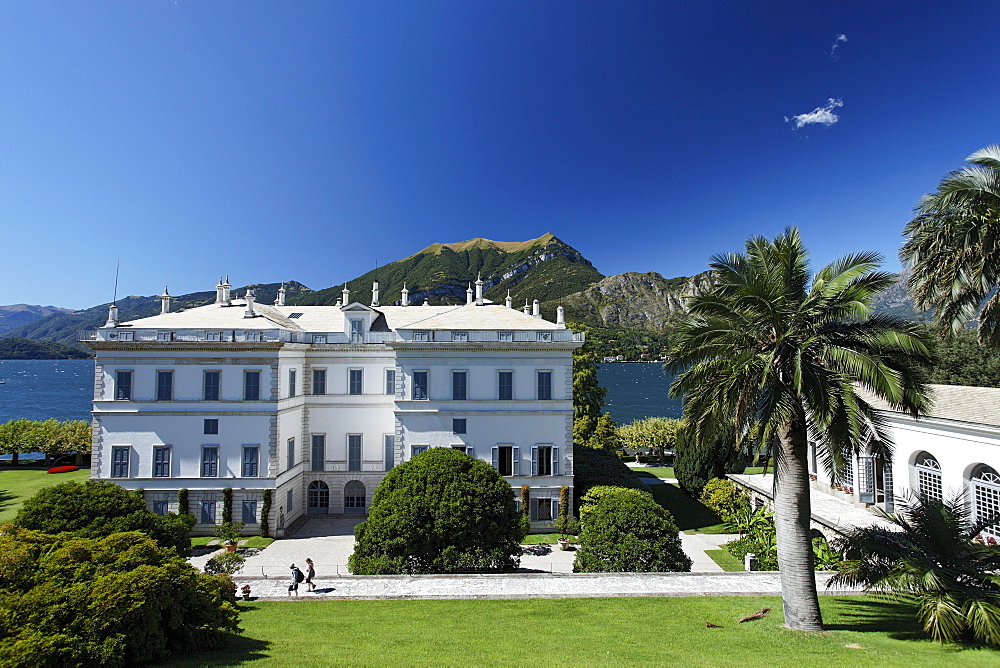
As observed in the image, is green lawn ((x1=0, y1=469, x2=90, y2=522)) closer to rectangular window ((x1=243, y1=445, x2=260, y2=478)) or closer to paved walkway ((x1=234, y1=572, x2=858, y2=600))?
rectangular window ((x1=243, y1=445, x2=260, y2=478))

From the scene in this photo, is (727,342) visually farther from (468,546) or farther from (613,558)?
(468,546)

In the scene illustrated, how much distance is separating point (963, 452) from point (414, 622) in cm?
2003

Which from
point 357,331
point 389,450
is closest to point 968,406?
point 389,450

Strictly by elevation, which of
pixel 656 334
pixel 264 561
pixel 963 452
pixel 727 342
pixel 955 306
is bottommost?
pixel 264 561

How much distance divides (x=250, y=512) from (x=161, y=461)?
5.11 meters

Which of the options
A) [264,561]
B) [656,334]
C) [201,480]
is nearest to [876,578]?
[264,561]

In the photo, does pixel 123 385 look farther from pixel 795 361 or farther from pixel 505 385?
pixel 795 361

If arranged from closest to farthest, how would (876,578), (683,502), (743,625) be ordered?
1. (876,578)
2. (743,625)
3. (683,502)

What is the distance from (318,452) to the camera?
30250 millimetres

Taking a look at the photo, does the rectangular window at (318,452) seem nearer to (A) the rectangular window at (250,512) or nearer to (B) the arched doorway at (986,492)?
(A) the rectangular window at (250,512)

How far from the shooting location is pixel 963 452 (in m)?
19.4

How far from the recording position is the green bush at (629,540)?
59.3 ft

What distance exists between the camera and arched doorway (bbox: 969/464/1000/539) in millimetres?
18250

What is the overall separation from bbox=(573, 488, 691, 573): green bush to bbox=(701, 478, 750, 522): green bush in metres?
11.4
